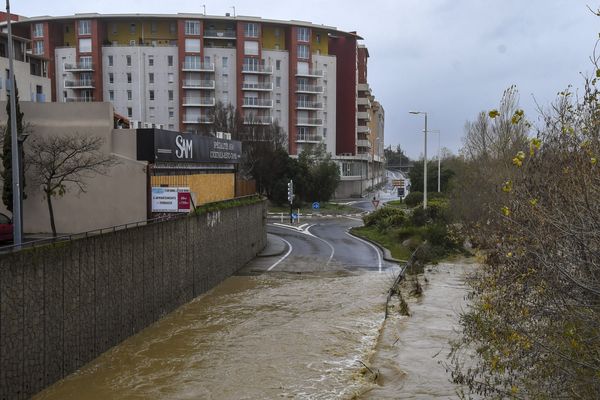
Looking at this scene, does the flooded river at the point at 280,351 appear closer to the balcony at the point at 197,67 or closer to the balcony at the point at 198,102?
the balcony at the point at 198,102

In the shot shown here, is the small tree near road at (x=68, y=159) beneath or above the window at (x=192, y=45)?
beneath

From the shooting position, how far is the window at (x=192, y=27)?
75.8m

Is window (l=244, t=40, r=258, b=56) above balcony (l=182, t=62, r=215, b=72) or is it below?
above

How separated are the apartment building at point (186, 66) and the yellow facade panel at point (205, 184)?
3847cm

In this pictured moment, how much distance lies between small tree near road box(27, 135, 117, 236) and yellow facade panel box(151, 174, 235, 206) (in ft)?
7.19

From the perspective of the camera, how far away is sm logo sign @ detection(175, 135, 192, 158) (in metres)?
25.3

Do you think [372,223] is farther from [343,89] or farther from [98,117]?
[343,89]

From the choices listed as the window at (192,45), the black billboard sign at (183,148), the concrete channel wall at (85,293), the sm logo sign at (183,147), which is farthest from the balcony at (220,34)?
the concrete channel wall at (85,293)

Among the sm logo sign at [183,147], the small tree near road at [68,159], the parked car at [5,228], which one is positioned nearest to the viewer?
the parked car at [5,228]

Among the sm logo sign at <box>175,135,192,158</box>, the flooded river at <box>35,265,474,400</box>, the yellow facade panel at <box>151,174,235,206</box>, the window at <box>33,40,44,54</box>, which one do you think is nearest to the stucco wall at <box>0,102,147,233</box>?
the yellow facade panel at <box>151,174,235,206</box>

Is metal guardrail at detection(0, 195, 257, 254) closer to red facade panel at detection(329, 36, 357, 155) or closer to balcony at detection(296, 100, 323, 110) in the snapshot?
balcony at detection(296, 100, 323, 110)

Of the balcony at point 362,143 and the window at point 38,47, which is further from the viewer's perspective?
the balcony at point 362,143

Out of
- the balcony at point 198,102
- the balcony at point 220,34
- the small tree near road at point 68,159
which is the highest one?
the balcony at point 220,34

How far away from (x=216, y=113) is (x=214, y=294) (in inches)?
1809
